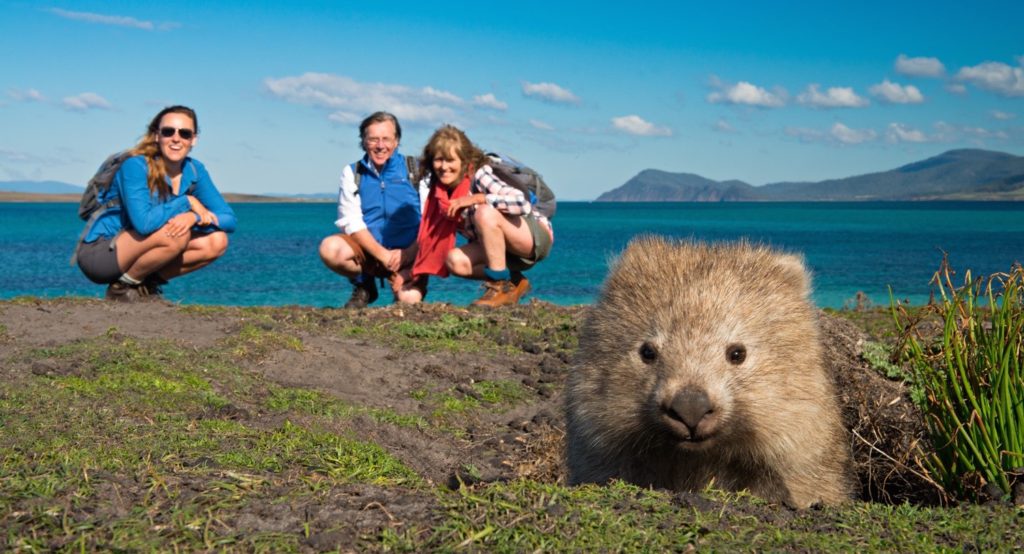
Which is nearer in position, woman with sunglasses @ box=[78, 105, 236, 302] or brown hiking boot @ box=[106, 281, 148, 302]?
woman with sunglasses @ box=[78, 105, 236, 302]

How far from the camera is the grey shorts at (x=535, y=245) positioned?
11.5 m

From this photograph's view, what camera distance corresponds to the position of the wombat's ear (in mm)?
4382

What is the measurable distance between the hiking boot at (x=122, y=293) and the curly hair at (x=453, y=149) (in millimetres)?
3575

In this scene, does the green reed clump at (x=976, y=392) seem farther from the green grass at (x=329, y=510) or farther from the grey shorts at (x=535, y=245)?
the grey shorts at (x=535, y=245)

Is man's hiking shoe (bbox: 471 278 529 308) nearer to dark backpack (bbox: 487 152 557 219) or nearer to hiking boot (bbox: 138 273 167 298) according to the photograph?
dark backpack (bbox: 487 152 557 219)

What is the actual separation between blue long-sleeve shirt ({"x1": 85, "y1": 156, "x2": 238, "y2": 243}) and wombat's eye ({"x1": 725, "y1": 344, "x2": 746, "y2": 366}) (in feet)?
26.2

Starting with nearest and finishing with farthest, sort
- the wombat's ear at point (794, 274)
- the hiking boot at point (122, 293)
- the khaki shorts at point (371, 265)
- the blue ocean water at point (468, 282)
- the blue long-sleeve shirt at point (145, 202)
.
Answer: the wombat's ear at point (794, 274) → the blue long-sleeve shirt at point (145, 202) → the hiking boot at point (122, 293) → the khaki shorts at point (371, 265) → the blue ocean water at point (468, 282)

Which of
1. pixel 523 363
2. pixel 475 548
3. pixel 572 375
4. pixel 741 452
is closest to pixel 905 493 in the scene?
pixel 741 452

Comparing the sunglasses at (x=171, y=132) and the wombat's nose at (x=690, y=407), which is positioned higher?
the sunglasses at (x=171, y=132)

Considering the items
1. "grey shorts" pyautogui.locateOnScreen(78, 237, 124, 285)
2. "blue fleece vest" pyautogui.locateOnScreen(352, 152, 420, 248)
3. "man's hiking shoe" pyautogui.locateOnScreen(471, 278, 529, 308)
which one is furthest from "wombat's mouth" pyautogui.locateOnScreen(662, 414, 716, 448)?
"grey shorts" pyautogui.locateOnScreen(78, 237, 124, 285)

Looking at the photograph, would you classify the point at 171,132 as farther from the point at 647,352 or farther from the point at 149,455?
the point at 647,352

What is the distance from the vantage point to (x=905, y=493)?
4621 mm

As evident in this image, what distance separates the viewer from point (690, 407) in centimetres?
362

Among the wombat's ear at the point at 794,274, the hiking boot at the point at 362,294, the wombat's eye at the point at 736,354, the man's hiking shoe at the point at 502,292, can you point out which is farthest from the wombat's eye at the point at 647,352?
the hiking boot at the point at 362,294
